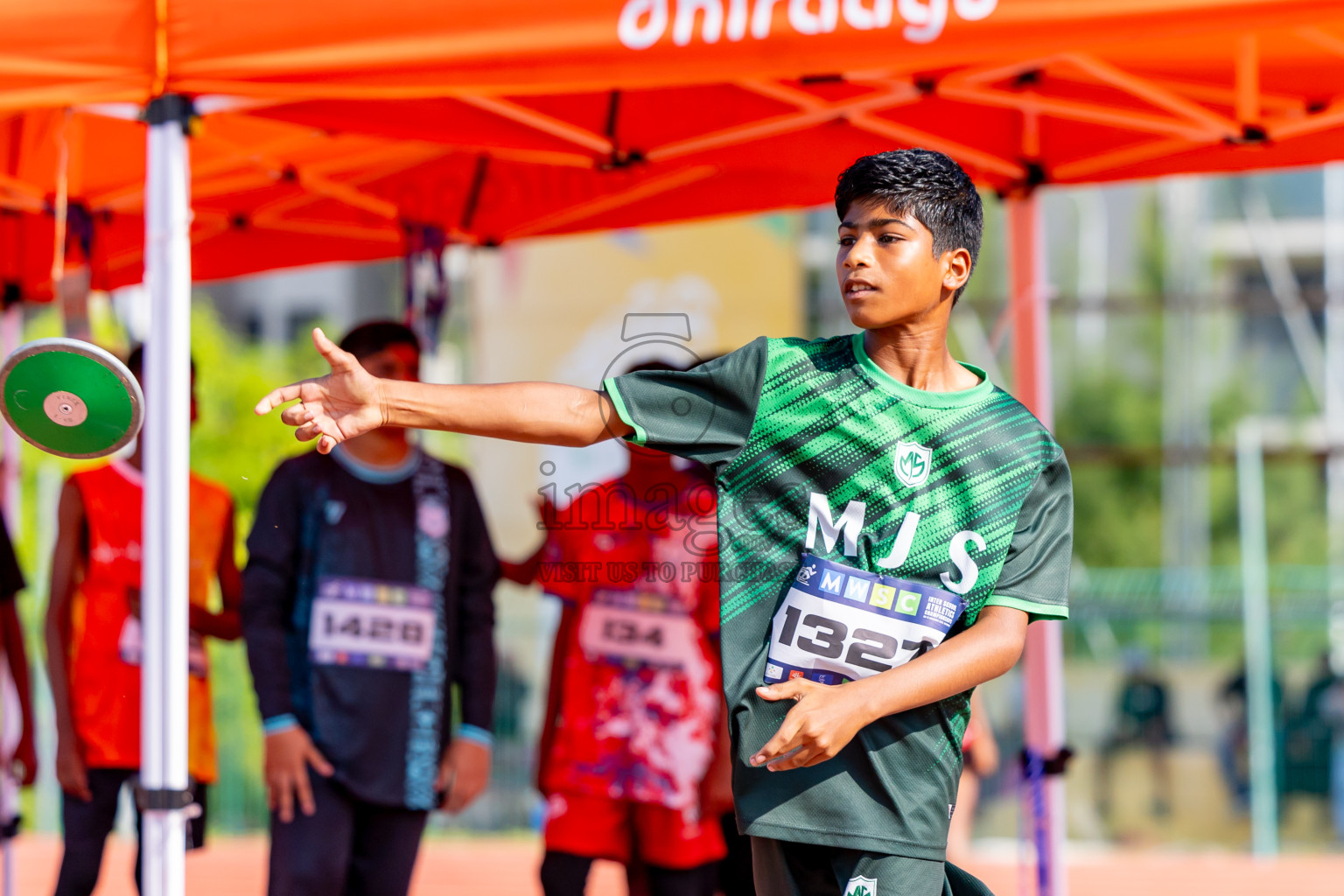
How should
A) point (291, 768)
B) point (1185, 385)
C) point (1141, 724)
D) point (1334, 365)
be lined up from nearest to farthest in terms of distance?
point (291, 768), point (1141, 724), point (1334, 365), point (1185, 385)

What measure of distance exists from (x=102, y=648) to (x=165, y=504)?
55.1 inches

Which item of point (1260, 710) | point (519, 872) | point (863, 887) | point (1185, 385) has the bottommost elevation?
point (519, 872)

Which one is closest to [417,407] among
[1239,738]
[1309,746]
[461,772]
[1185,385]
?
[461,772]

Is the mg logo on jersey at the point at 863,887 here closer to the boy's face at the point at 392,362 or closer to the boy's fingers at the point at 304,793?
the boy's fingers at the point at 304,793

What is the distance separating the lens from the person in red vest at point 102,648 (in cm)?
382

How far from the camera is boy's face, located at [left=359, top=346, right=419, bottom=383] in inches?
142

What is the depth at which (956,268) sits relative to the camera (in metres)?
2.09

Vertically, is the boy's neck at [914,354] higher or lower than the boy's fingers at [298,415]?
higher

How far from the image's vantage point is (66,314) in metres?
2.85

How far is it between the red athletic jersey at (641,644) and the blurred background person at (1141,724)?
8.17 meters

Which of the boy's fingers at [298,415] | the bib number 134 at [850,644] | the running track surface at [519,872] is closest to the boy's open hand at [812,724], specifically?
the bib number 134 at [850,644]

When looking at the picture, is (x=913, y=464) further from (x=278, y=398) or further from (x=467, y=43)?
(x=467, y=43)

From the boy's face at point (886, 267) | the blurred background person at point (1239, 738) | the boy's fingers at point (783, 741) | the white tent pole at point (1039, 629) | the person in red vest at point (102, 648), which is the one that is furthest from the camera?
the blurred background person at point (1239, 738)

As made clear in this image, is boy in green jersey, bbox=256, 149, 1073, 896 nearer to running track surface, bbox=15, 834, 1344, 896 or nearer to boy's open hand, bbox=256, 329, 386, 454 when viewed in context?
boy's open hand, bbox=256, 329, 386, 454
